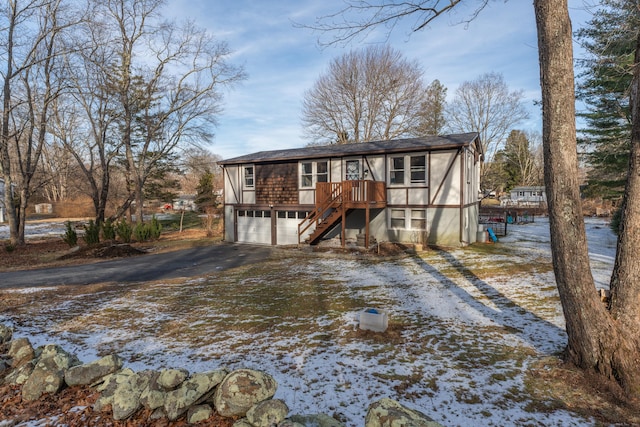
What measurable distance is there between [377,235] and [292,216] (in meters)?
4.72

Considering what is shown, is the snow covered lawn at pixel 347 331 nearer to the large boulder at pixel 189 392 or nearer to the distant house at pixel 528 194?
the large boulder at pixel 189 392

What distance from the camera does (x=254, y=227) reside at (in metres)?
19.3

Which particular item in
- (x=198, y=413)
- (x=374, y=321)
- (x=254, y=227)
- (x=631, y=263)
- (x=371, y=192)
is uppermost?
(x=371, y=192)

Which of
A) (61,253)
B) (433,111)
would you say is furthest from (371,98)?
(61,253)

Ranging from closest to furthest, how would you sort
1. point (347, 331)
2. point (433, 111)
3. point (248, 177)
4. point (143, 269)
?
point (347, 331) → point (143, 269) → point (248, 177) → point (433, 111)

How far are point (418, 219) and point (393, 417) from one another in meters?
13.1

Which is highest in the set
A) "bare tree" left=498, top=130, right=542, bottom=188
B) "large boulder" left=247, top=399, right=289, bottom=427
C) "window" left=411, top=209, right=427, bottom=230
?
"bare tree" left=498, top=130, right=542, bottom=188

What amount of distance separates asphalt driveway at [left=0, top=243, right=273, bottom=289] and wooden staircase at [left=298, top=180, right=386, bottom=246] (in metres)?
2.78

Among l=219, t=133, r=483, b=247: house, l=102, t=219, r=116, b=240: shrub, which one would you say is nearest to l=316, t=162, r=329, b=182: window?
l=219, t=133, r=483, b=247: house

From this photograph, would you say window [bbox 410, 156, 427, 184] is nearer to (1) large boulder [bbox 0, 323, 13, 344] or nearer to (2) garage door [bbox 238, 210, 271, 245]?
(2) garage door [bbox 238, 210, 271, 245]

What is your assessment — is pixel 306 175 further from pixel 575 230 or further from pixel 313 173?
pixel 575 230

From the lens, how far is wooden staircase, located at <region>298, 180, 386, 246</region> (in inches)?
570

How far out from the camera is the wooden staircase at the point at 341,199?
14469 mm

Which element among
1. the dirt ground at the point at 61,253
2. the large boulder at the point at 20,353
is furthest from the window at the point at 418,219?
the large boulder at the point at 20,353
